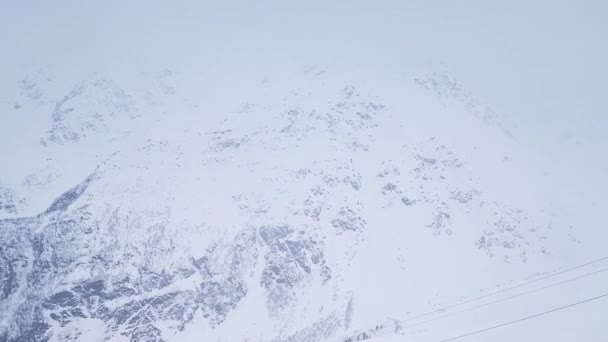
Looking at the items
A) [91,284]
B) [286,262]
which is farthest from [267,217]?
[91,284]

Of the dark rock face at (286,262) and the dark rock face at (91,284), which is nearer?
the dark rock face at (91,284)

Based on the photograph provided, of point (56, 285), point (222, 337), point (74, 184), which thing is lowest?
point (222, 337)

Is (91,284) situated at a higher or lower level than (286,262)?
higher

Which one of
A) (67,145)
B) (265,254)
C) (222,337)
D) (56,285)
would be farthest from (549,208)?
(67,145)

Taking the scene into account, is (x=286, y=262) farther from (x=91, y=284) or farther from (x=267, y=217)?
(x=91, y=284)

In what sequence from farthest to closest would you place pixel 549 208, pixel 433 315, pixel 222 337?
1. pixel 549 208
2. pixel 222 337
3. pixel 433 315

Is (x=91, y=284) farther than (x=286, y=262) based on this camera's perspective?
No

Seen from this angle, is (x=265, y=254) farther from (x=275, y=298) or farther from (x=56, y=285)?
(x=56, y=285)

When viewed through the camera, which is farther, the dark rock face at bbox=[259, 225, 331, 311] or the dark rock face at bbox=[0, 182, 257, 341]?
the dark rock face at bbox=[259, 225, 331, 311]
